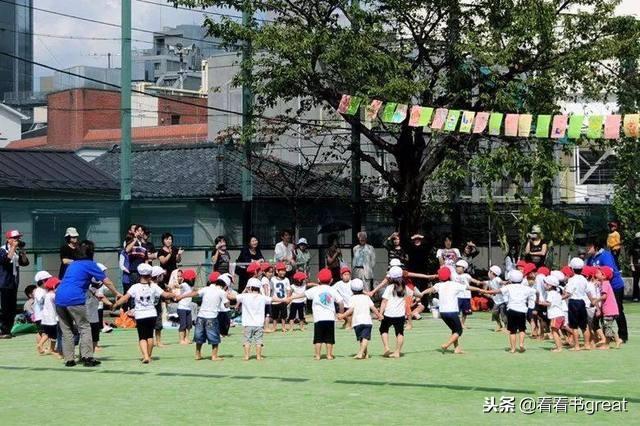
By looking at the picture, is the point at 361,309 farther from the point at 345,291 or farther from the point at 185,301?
the point at 185,301

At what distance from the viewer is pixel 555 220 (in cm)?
3441

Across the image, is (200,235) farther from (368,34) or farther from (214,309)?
(214,309)

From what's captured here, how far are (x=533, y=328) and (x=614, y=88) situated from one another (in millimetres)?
11189

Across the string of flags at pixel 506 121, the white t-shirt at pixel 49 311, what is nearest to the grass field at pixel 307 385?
the white t-shirt at pixel 49 311

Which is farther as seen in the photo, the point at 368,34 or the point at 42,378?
the point at 368,34

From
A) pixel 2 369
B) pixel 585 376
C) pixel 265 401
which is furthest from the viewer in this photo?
pixel 2 369

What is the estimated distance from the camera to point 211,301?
65.9ft

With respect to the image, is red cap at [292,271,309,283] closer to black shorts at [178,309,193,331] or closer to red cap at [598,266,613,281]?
black shorts at [178,309,193,331]

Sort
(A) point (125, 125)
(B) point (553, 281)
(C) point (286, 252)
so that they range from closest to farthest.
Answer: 1. (B) point (553, 281)
2. (C) point (286, 252)
3. (A) point (125, 125)

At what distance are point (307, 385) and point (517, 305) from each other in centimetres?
598

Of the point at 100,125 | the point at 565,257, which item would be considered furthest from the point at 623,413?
the point at 100,125

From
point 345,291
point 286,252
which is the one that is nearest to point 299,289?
point 286,252

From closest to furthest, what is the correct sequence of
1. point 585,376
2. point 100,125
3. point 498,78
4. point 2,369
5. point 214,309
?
point 585,376 < point 2,369 < point 214,309 < point 498,78 < point 100,125

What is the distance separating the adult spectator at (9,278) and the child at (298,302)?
5463 mm
